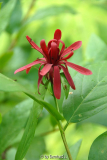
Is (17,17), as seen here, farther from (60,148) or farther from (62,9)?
(60,148)

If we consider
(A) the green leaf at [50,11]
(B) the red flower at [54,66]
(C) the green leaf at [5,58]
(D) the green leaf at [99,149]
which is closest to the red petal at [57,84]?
Answer: (B) the red flower at [54,66]

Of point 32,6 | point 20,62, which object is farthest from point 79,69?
point 32,6

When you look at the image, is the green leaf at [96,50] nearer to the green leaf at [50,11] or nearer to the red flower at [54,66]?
the green leaf at [50,11]

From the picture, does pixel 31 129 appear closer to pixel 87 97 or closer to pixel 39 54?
pixel 87 97

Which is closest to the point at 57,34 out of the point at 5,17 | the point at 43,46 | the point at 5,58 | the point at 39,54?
Answer: the point at 43,46

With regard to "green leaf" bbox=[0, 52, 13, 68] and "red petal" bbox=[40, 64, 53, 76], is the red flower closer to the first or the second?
"red petal" bbox=[40, 64, 53, 76]

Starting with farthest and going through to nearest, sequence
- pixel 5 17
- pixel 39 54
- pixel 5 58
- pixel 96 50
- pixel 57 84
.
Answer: pixel 39 54
pixel 5 58
pixel 96 50
pixel 5 17
pixel 57 84

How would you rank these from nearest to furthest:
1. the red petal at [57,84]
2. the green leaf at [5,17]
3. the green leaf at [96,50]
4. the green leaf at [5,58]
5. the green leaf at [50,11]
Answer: the red petal at [57,84] < the green leaf at [5,17] < the green leaf at [96,50] < the green leaf at [5,58] < the green leaf at [50,11]
